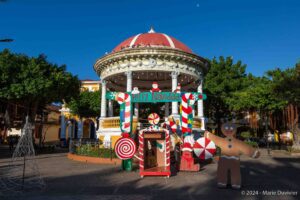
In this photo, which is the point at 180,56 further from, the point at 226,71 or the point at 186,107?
the point at 226,71

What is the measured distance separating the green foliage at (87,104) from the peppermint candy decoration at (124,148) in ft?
103

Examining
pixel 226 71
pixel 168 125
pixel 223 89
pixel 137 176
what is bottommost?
pixel 137 176

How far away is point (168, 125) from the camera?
15.1m

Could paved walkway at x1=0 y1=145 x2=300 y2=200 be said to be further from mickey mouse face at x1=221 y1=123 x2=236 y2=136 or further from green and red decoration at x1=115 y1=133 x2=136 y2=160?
mickey mouse face at x1=221 y1=123 x2=236 y2=136

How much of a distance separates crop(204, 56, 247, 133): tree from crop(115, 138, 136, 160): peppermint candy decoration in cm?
2343

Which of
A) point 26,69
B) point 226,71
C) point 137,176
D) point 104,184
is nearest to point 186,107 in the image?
point 137,176

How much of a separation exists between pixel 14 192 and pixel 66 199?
215 centimetres

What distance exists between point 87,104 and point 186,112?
33.1 metres

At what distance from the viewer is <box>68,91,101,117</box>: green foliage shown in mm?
42406

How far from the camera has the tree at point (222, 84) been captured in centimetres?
3362

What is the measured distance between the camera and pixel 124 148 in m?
11.4

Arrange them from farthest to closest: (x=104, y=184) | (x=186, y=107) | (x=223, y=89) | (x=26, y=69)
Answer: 1. (x=223, y=89)
2. (x=26, y=69)
3. (x=186, y=107)
4. (x=104, y=184)

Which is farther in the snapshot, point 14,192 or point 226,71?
point 226,71

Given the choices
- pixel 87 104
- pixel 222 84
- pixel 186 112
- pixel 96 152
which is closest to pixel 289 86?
pixel 222 84
